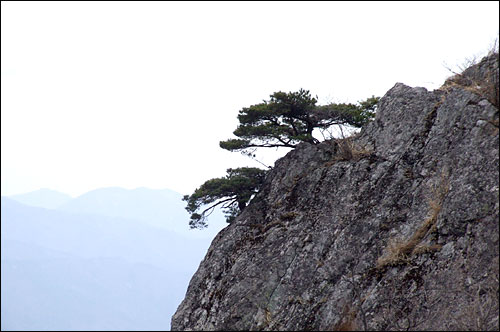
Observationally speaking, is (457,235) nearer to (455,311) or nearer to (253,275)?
(455,311)

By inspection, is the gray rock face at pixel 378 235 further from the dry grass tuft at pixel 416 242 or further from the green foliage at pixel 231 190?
the green foliage at pixel 231 190

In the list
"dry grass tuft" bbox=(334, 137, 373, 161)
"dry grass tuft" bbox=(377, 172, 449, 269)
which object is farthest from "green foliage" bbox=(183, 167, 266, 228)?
"dry grass tuft" bbox=(377, 172, 449, 269)

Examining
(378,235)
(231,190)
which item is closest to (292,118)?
(231,190)

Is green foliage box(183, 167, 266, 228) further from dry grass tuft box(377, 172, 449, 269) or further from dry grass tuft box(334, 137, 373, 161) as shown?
dry grass tuft box(377, 172, 449, 269)

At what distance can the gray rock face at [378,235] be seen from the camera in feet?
39.2

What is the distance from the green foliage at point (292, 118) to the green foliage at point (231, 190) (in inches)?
82.3

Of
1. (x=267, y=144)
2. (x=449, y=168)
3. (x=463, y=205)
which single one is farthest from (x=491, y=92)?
(x=267, y=144)

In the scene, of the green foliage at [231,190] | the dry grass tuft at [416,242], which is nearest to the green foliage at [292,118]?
the green foliage at [231,190]

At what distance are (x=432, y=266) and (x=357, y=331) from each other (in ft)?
10.2

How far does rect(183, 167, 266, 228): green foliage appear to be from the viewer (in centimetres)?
2492

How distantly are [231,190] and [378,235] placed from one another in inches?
458

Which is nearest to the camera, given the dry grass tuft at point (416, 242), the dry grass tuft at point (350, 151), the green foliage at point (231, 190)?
the dry grass tuft at point (416, 242)

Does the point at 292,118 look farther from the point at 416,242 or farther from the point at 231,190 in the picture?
the point at 416,242

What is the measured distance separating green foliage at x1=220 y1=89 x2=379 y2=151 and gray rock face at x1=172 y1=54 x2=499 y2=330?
2331 millimetres
